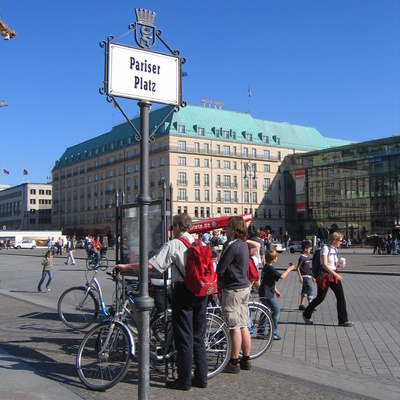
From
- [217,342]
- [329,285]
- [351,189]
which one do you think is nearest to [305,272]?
[329,285]

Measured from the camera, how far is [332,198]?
251 ft

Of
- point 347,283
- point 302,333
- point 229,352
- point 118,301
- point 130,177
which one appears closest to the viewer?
point 229,352

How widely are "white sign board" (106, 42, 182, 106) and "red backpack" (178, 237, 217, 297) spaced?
1.58 m

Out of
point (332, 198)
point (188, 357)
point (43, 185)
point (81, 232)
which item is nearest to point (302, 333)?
point (188, 357)

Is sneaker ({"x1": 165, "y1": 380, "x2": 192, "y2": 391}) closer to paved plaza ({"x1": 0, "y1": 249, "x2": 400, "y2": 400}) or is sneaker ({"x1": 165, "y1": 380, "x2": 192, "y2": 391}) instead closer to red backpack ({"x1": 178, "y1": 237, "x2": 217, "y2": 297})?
paved plaza ({"x1": 0, "y1": 249, "x2": 400, "y2": 400})

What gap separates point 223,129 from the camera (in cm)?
8956

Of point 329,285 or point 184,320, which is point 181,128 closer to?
point 329,285

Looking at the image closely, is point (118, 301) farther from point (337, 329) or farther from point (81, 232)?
point (81, 232)

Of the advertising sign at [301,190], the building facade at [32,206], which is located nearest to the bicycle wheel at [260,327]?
the advertising sign at [301,190]

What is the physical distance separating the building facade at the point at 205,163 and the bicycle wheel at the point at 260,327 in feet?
231

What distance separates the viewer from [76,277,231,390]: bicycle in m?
5.60

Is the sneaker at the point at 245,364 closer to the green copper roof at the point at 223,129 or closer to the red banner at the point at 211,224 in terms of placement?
the red banner at the point at 211,224

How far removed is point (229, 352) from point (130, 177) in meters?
86.3

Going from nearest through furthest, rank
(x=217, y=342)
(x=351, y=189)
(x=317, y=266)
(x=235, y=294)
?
(x=217, y=342) → (x=235, y=294) → (x=317, y=266) → (x=351, y=189)
